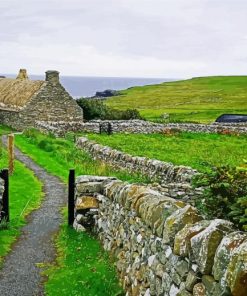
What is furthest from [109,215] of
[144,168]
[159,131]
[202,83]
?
[202,83]

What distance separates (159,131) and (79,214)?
113 feet

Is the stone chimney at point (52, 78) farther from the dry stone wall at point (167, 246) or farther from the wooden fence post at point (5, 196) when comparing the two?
the dry stone wall at point (167, 246)

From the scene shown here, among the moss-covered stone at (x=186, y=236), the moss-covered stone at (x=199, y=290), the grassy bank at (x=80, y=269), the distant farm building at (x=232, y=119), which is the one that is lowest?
the distant farm building at (x=232, y=119)

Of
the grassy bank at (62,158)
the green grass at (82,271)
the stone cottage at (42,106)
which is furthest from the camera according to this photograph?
the stone cottage at (42,106)

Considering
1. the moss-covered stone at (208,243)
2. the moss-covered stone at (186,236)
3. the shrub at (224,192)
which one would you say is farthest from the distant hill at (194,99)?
the moss-covered stone at (208,243)

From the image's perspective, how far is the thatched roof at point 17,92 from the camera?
58281 mm

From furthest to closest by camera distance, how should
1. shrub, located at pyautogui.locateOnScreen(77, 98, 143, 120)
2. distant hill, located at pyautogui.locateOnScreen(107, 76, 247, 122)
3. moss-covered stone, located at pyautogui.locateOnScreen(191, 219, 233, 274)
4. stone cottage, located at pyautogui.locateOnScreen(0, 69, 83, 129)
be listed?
1. distant hill, located at pyautogui.locateOnScreen(107, 76, 247, 122)
2. shrub, located at pyautogui.locateOnScreen(77, 98, 143, 120)
3. stone cottage, located at pyautogui.locateOnScreen(0, 69, 83, 129)
4. moss-covered stone, located at pyautogui.locateOnScreen(191, 219, 233, 274)

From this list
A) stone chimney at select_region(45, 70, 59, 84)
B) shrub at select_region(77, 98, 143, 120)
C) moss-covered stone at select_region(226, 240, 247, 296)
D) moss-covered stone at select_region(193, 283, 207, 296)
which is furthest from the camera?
shrub at select_region(77, 98, 143, 120)

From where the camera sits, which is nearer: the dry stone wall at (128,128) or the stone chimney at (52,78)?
the dry stone wall at (128,128)

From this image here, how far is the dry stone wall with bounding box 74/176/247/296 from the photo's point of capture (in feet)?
19.0

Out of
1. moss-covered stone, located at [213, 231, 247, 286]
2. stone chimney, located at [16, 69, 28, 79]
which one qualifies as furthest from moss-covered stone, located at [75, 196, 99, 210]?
stone chimney, located at [16, 69, 28, 79]

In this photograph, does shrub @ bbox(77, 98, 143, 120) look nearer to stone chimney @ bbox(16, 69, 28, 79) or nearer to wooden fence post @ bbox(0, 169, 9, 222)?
stone chimney @ bbox(16, 69, 28, 79)

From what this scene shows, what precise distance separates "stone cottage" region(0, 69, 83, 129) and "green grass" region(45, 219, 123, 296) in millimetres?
42579

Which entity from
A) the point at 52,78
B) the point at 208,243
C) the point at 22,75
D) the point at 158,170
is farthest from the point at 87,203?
the point at 22,75
